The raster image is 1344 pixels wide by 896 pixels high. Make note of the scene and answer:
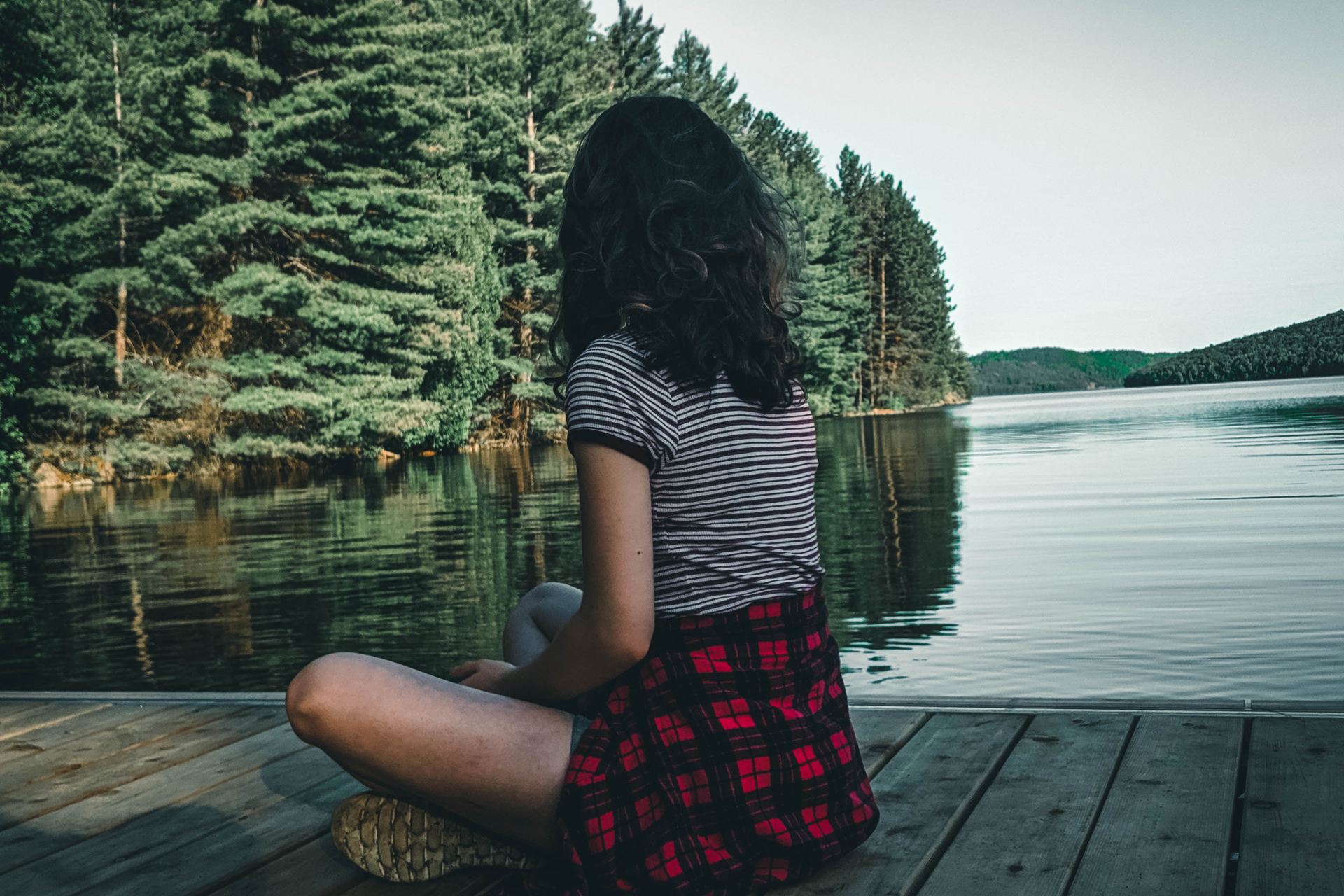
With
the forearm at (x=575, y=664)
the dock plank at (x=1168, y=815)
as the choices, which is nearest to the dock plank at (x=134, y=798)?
the forearm at (x=575, y=664)

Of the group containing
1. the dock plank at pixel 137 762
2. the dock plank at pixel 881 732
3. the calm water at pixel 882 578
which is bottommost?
the calm water at pixel 882 578

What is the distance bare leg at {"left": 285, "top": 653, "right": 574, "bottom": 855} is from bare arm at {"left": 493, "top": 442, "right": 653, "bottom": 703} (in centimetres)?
21

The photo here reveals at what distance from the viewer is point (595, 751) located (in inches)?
71.6

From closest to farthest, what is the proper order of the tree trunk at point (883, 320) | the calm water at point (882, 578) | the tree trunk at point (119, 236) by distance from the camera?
the calm water at point (882, 578) < the tree trunk at point (119, 236) < the tree trunk at point (883, 320)

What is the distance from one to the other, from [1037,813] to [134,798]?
1.94m

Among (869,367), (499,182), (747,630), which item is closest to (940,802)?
(747,630)

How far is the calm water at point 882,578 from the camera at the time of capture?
5305 mm

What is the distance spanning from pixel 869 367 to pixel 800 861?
6188cm

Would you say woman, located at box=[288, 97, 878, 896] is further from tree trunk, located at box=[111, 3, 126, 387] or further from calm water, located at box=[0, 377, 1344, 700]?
tree trunk, located at box=[111, 3, 126, 387]

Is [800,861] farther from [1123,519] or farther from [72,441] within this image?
[72,441]

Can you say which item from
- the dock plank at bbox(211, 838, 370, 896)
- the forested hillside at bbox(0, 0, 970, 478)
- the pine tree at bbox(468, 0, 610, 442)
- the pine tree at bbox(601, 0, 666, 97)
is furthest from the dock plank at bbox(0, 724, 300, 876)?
the pine tree at bbox(601, 0, 666, 97)

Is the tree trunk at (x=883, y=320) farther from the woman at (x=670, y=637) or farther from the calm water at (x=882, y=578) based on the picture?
the woman at (x=670, y=637)

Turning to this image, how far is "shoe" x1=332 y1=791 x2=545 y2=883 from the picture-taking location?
2029 mm

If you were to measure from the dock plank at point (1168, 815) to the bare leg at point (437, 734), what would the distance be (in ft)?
2.83
